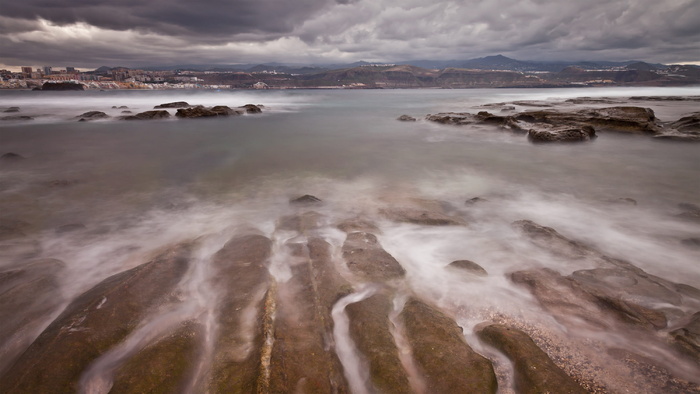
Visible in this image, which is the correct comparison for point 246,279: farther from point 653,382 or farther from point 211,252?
point 653,382

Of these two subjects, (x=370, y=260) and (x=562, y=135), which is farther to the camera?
(x=562, y=135)

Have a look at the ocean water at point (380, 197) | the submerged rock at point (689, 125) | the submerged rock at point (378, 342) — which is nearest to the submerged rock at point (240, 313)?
the ocean water at point (380, 197)

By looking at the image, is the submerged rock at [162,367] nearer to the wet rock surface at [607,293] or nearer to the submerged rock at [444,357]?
the submerged rock at [444,357]

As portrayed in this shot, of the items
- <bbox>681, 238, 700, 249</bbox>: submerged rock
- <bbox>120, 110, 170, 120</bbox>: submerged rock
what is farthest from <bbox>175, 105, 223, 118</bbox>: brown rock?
<bbox>681, 238, 700, 249</bbox>: submerged rock

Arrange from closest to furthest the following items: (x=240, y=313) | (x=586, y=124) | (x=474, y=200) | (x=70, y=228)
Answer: (x=240, y=313), (x=70, y=228), (x=474, y=200), (x=586, y=124)

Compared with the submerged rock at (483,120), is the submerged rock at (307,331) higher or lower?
lower

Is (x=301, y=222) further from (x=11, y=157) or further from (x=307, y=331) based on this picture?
(x=11, y=157)

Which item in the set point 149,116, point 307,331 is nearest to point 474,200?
point 307,331
